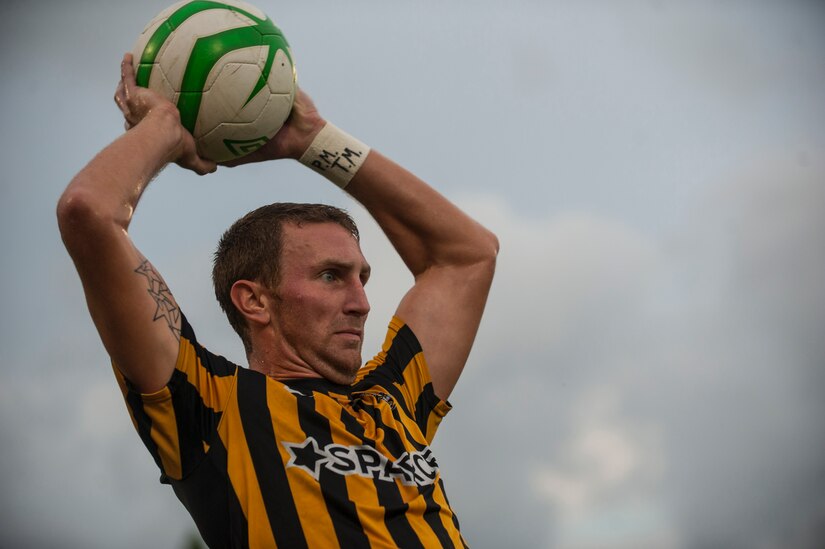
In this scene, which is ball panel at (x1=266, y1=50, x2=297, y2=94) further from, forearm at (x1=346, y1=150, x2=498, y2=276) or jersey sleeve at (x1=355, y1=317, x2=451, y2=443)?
jersey sleeve at (x1=355, y1=317, x2=451, y2=443)

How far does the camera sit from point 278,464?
3664 millimetres

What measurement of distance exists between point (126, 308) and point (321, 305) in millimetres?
1026

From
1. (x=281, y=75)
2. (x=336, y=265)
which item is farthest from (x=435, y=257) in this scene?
(x=281, y=75)

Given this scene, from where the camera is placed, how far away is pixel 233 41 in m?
4.02

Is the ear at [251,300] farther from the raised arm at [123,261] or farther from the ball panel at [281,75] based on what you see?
the ball panel at [281,75]

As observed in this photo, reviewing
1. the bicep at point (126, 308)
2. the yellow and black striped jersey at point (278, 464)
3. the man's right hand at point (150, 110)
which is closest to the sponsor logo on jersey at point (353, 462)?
the yellow and black striped jersey at point (278, 464)

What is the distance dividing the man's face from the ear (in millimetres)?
65

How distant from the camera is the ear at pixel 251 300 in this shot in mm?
4328

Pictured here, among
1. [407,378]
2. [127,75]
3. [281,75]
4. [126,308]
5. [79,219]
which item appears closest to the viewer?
[79,219]

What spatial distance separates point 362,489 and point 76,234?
141 cm

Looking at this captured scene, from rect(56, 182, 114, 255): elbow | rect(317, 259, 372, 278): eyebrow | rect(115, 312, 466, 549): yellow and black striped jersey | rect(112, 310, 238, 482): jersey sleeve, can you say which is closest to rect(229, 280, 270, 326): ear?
rect(317, 259, 372, 278): eyebrow

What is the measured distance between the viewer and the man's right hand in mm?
3881

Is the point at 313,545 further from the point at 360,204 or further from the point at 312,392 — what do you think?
the point at 360,204

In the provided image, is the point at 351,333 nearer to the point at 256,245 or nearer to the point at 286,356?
the point at 286,356
